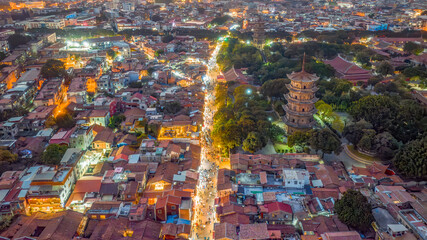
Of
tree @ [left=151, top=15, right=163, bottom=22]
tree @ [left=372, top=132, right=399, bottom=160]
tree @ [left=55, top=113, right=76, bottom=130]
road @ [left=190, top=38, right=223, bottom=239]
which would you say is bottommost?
tree @ [left=151, top=15, right=163, bottom=22]

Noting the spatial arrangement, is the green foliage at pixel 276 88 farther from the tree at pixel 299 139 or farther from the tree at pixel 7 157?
the tree at pixel 7 157

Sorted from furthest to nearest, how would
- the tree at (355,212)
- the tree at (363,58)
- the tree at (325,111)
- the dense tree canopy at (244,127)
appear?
the tree at (363,58) → the tree at (325,111) → the dense tree canopy at (244,127) → the tree at (355,212)

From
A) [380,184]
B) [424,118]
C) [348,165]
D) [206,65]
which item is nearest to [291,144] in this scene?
[348,165]

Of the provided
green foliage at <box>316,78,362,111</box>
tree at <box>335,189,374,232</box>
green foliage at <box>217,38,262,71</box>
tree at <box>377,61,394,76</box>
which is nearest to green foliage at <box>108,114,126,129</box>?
green foliage at <box>217,38,262,71</box>

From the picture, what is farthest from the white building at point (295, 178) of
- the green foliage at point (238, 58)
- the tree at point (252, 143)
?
the green foliage at point (238, 58)

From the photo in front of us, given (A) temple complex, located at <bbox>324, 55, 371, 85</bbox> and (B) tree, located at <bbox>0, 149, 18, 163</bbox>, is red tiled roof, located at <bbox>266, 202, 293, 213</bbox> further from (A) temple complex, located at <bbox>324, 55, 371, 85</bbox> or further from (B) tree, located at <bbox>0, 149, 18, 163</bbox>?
(A) temple complex, located at <bbox>324, 55, 371, 85</bbox>

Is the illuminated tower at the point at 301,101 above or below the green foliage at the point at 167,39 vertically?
above
